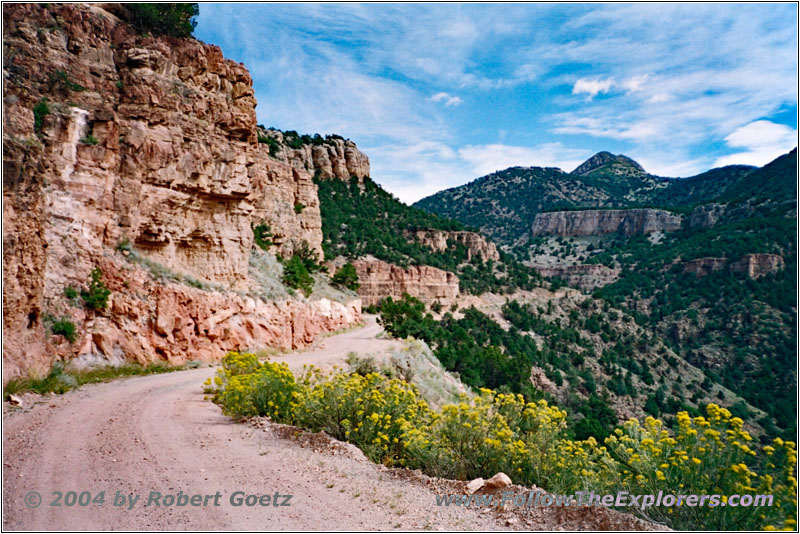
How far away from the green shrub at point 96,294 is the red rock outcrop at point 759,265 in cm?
8001

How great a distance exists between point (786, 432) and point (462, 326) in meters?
27.1

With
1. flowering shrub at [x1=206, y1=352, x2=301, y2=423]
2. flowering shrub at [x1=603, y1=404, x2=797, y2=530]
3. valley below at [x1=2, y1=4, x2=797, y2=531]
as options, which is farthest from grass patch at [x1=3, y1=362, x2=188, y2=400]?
flowering shrub at [x1=603, y1=404, x2=797, y2=530]

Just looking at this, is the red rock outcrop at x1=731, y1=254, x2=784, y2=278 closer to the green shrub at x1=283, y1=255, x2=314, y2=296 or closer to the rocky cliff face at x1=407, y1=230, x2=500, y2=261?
the rocky cliff face at x1=407, y1=230, x2=500, y2=261

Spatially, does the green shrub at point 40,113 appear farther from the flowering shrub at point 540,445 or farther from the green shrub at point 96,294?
the flowering shrub at point 540,445

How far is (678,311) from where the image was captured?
219ft

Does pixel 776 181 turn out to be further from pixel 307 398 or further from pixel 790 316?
pixel 307 398

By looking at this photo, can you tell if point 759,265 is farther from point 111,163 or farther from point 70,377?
point 70,377

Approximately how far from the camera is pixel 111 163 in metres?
14.3

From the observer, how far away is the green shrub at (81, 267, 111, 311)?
1263cm

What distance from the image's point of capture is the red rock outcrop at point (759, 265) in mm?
67062

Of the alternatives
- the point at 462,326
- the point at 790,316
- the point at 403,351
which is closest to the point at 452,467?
the point at 403,351

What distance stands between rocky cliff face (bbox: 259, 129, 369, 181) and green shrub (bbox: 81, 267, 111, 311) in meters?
51.5

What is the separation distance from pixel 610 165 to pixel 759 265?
10666 cm

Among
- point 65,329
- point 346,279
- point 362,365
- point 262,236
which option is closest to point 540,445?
point 362,365
